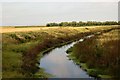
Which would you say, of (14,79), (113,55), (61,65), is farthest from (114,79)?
→ (61,65)

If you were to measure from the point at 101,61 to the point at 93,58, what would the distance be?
6.81ft

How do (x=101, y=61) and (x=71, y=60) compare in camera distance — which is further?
(x=71, y=60)

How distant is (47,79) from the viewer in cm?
2192

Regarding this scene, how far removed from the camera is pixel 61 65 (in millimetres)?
30531

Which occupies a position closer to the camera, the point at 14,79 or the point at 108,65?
the point at 14,79

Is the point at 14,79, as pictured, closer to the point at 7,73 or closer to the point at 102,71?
the point at 7,73

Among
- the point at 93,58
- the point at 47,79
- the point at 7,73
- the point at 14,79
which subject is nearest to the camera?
the point at 14,79

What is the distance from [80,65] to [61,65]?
350 cm

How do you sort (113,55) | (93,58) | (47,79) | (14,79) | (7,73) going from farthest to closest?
(93,58) < (113,55) < (47,79) < (7,73) < (14,79)

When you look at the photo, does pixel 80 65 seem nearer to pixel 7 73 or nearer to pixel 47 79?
pixel 47 79

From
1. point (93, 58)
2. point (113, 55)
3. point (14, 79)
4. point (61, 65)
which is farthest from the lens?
point (61, 65)

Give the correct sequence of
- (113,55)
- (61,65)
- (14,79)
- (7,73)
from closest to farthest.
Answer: (14,79) < (7,73) < (113,55) < (61,65)

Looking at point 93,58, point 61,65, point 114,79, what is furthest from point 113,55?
point 61,65

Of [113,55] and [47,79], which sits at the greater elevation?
[113,55]
